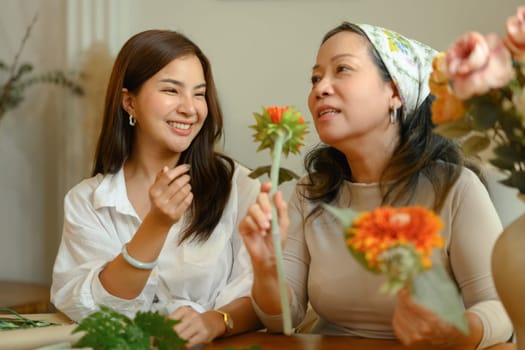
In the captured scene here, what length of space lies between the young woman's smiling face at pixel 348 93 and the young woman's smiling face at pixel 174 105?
0.49 meters

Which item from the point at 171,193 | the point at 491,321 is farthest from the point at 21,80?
the point at 491,321

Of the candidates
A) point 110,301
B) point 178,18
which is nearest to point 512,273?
point 110,301

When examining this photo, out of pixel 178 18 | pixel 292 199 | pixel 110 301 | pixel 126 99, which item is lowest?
pixel 110 301

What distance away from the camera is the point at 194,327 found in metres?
1.38

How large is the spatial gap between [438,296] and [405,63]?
2.64 ft

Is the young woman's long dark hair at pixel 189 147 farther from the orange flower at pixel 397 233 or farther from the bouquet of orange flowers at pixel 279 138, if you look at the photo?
the orange flower at pixel 397 233

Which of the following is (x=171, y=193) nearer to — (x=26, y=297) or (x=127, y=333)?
(x=127, y=333)

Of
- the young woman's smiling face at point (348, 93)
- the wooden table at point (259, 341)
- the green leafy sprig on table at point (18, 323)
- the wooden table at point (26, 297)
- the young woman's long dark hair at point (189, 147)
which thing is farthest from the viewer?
the wooden table at point (26, 297)

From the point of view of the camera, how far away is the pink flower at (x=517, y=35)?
0.90m

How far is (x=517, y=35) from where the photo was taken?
2.97 ft

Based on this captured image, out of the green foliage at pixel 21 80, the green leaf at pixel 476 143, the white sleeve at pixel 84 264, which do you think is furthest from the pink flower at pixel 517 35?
the green foliage at pixel 21 80

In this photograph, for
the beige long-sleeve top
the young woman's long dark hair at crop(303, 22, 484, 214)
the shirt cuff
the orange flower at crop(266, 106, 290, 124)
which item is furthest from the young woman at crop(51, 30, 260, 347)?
the orange flower at crop(266, 106, 290, 124)

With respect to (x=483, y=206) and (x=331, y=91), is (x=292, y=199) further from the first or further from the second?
(x=483, y=206)

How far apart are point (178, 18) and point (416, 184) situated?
1253 mm
